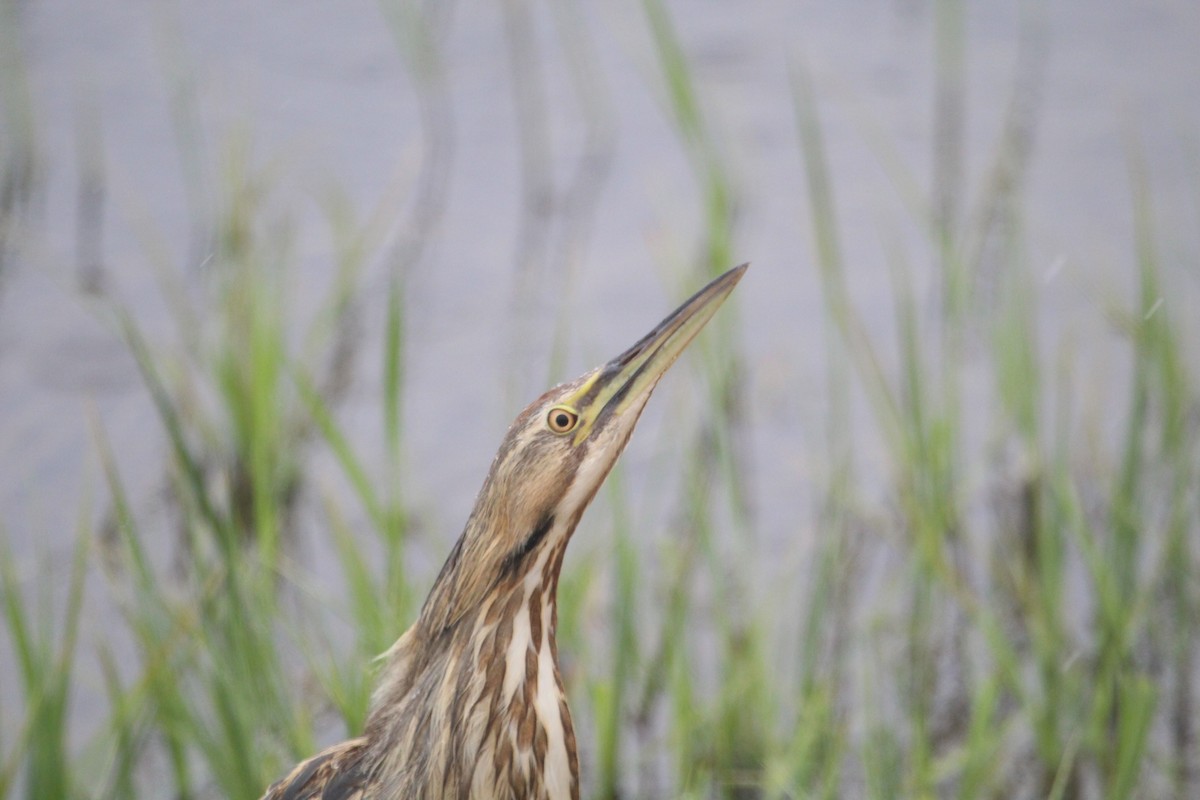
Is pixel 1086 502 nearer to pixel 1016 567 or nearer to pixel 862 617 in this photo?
pixel 1016 567

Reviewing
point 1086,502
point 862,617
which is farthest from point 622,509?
point 1086,502

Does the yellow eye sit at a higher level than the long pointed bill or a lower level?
lower

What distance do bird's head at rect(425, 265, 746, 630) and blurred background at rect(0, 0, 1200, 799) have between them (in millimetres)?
707

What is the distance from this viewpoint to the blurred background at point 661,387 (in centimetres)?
298

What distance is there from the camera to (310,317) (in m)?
4.48

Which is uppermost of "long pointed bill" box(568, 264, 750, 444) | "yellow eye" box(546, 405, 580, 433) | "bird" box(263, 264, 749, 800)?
"long pointed bill" box(568, 264, 750, 444)

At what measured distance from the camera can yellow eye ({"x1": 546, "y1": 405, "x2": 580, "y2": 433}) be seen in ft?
6.74

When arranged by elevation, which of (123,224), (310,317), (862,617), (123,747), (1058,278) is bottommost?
(862,617)

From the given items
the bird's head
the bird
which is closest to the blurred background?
the bird

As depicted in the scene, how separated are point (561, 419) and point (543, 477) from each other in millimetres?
79

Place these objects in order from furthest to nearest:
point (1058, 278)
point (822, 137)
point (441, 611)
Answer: point (822, 137) < point (1058, 278) < point (441, 611)

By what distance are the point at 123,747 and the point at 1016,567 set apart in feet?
6.07

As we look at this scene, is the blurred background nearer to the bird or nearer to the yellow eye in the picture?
the bird

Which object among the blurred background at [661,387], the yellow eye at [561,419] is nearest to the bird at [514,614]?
the yellow eye at [561,419]
